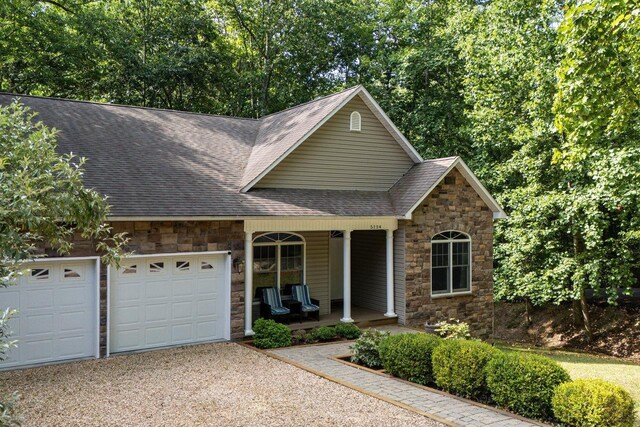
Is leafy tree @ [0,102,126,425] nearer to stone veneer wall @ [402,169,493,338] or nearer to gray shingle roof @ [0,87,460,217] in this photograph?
gray shingle roof @ [0,87,460,217]

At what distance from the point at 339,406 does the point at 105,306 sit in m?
5.66

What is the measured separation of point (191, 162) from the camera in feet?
46.0

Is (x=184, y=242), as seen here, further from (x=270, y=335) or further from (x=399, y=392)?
(x=399, y=392)

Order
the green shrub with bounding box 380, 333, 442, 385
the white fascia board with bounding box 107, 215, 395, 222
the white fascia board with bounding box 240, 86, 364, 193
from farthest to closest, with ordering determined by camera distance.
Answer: the white fascia board with bounding box 240, 86, 364, 193, the white fascia board with bounding box 107, 215, 395, 222, the green shrub with bounding box 380, 333, 442, 385

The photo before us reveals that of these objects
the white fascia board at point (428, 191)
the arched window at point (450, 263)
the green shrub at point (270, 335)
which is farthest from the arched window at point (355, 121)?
the green shrub at point (270, 335)

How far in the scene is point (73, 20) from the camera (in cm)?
2322

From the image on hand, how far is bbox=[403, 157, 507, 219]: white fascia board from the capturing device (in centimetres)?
1438

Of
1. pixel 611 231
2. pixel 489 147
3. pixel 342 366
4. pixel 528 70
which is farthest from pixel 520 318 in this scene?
pixel 342 366

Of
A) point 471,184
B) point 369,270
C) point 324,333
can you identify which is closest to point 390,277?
point 369,270

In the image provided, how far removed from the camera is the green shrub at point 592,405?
672 centimetres

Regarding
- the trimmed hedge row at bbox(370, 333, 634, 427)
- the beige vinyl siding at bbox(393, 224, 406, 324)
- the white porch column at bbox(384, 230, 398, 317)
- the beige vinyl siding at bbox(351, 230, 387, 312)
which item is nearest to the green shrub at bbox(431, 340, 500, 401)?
the trimmed hedge row at bbox(370, 333, 634, 427)

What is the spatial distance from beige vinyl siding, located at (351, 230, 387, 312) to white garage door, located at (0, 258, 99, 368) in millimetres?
8037

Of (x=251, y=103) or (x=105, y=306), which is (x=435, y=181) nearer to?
(x=105, y=306)

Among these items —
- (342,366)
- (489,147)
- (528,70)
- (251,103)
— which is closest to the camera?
(342,366)
